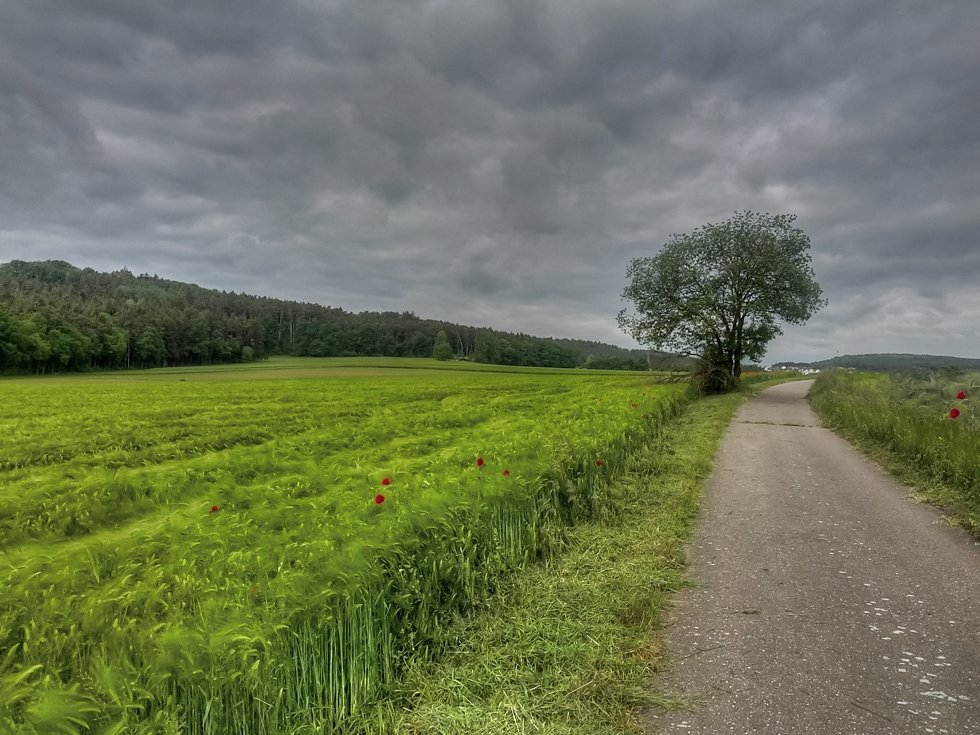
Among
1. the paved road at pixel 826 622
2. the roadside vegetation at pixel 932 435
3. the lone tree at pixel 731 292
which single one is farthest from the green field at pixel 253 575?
the lone tree at pixel 731 292

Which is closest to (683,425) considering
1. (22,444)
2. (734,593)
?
(734,593)

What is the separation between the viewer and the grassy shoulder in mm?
2939

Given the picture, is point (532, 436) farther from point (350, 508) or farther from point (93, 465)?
point (93, 465)

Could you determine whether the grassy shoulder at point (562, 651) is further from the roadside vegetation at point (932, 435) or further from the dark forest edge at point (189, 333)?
the dark forest edge at point (189, 333)

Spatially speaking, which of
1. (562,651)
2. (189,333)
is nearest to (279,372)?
(189,333)

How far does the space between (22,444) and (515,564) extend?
15371mm

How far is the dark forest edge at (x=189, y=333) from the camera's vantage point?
7850cm

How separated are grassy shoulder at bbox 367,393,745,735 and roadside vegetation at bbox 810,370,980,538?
4717 millimetres

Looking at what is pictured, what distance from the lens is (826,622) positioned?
4.08 meters

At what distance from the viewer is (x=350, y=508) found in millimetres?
5477

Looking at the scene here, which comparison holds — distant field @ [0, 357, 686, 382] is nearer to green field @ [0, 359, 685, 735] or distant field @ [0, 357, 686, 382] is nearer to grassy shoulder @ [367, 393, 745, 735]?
green field @ [0, 359, 685, 735]

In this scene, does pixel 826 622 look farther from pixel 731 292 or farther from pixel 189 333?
pixel 189 333

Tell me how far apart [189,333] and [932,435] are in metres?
118

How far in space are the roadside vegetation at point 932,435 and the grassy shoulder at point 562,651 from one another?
4.72 m
